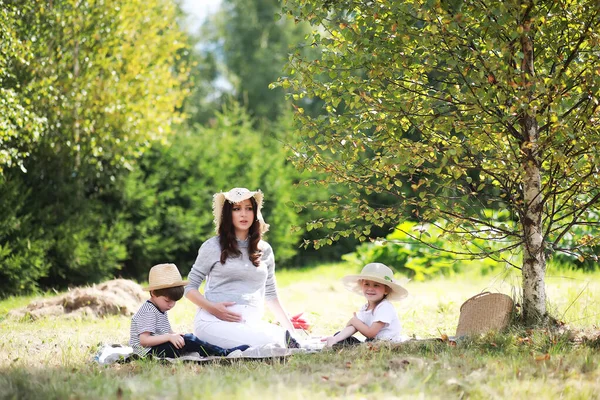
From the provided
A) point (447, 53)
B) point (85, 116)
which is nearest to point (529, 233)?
point (447, 53)

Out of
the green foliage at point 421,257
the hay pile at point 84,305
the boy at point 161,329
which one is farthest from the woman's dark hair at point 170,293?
the green foliage at point 421,257

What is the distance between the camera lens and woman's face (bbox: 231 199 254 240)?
210 inches

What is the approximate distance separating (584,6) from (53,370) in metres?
4.17

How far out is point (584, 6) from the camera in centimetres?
478

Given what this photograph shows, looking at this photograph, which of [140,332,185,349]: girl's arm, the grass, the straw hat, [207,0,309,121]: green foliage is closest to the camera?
the grass

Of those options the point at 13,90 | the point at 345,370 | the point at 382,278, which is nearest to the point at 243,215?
the point at 382,278

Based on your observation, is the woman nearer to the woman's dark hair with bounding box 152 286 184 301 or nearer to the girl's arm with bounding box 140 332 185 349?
the woman's dark hair with bounding box 152 286 184 301

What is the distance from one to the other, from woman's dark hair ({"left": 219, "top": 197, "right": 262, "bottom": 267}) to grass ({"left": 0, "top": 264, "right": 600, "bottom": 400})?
96 centimetres

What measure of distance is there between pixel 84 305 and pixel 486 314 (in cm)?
420

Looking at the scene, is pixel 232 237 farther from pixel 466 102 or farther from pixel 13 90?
pixel 13 90

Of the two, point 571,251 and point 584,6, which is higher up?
point 584,6

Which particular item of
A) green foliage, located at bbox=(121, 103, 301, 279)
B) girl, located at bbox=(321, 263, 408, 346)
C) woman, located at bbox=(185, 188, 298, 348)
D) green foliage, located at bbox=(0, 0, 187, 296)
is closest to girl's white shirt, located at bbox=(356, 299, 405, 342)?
girl, located at bbox=(321, 263, 408, 346)

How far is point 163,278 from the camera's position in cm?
508

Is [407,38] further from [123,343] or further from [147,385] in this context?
[123,343]
